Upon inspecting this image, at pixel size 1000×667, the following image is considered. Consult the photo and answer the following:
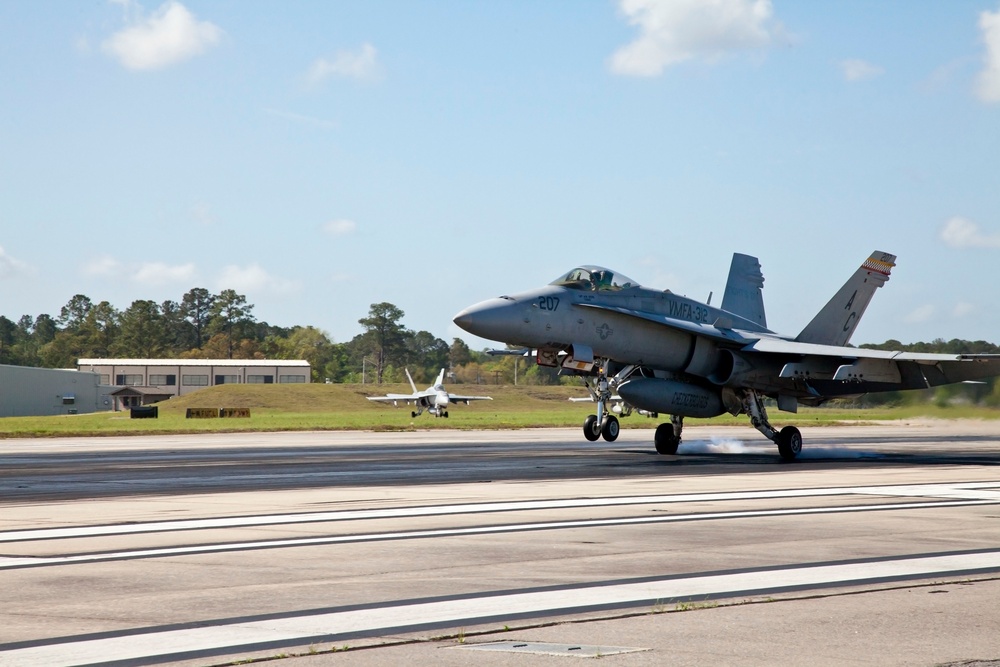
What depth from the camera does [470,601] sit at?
763 centimetres

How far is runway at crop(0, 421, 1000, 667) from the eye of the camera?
6.28m

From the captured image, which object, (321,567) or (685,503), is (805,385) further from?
(321,567)

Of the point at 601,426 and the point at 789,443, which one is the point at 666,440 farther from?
the point at 601,426

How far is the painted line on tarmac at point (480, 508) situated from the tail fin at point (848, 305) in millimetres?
12409

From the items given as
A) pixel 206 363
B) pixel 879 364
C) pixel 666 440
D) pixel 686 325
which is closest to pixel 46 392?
pixel 206 363

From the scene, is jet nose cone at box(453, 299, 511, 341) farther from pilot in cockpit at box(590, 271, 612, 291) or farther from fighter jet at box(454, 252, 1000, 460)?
pilot in cockpit at box(590, 271, 612, 291)

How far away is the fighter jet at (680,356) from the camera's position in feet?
80.6

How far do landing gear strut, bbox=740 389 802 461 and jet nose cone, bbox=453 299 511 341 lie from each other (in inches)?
307

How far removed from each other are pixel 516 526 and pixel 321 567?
3.47 meters

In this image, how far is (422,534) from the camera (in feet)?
37.8

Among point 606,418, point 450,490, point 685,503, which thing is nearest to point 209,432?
point 606,418

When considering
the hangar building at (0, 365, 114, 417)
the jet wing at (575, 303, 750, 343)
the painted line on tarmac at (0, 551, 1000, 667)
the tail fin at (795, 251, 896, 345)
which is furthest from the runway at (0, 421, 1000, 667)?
the hangar building at (0, 365, 114, 417)

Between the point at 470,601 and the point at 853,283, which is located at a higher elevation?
the point at 853,283

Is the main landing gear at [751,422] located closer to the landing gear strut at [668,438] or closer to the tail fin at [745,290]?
the landing gear strut at [668,438]
